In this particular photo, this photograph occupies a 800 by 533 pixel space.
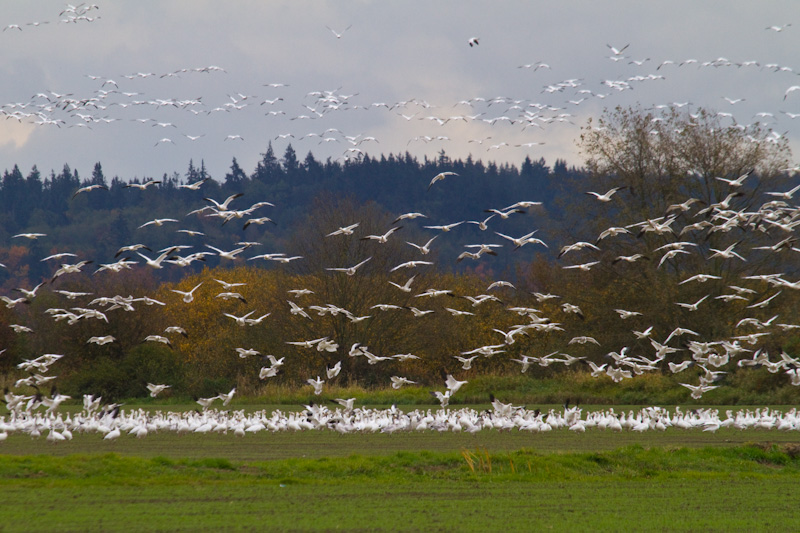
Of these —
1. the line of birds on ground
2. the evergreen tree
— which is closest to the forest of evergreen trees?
the evergreen tree

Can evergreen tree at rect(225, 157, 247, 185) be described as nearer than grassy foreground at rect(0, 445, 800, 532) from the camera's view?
No

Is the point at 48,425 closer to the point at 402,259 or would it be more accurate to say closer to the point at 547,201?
the point at 402,259

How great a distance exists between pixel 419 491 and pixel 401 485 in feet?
3.01

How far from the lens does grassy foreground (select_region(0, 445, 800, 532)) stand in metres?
15.0

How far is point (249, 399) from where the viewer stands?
156 ft

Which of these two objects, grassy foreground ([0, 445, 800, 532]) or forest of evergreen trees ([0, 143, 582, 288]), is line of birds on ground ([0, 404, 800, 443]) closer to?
grassy foreground ([0, 445, 800, 532])

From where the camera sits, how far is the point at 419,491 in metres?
18.7

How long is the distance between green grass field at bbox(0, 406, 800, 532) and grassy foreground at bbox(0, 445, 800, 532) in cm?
4

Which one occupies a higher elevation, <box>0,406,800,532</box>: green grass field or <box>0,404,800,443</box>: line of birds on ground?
<box>0,406,800,532</box>: green grass field

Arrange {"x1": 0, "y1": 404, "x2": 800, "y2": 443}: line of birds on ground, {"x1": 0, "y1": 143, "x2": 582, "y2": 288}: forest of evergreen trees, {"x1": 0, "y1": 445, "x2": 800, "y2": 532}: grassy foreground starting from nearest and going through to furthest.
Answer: {"x1": 0, "y1": 445, "x2": 800, "y2": 532}: grassy foreground → {"x1": 0, "y1": 404, "x2": 800, "y2": 443}: line of birds on ground → {"x1": 0, "y1": 143, "x2": 582, "y2": 288}: forest of evergreen trees

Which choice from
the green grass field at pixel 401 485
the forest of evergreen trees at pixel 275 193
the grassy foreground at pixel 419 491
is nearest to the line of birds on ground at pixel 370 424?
the green grass field at pixel 401 485

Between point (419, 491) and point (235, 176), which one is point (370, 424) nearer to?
point (419, 491)

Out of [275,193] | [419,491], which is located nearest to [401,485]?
[419,491]

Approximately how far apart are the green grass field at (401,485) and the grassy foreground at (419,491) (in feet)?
0.12
